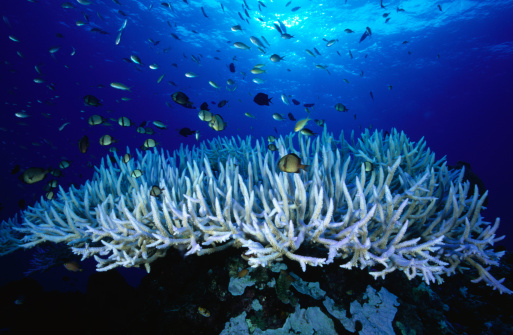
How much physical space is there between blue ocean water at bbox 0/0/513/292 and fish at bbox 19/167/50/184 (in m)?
8.64

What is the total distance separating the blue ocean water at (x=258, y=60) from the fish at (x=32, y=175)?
28.3ft

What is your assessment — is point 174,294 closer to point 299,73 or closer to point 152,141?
point 152,141

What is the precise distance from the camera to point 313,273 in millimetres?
2512

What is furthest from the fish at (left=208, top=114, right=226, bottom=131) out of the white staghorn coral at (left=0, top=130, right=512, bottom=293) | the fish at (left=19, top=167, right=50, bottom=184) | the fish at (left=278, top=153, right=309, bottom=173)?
the fish at (left=19, top=167, right=50, bottom=184)

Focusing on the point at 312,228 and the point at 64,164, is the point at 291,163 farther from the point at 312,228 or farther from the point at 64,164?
the point at 64,164

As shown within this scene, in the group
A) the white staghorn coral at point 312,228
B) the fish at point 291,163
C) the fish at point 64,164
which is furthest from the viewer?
the fish at point 64,164

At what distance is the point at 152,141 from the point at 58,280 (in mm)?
17582

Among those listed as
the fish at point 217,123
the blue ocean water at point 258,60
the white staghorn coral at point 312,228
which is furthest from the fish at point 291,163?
the blue ocean water at point 258,60

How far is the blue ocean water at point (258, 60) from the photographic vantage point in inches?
1039

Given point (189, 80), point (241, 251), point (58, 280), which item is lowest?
point (58, 280)

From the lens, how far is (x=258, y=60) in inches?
1642

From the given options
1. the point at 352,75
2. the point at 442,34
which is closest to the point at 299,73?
the point at 352,75

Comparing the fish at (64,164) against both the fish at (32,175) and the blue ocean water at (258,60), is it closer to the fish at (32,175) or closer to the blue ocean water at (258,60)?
the fish at (32,175)

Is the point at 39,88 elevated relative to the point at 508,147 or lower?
lower
